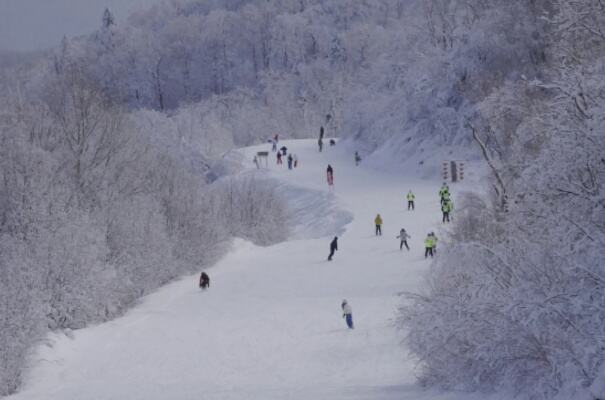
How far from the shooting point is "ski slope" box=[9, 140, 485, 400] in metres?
13.9

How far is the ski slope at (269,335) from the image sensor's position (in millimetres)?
13906

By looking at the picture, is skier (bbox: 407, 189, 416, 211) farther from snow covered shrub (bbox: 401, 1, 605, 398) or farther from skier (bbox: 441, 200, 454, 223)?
snow covered shrub (bbox: 401, 1, 605, 398)

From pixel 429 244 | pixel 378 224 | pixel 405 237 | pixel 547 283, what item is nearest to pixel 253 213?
pixel 378 224

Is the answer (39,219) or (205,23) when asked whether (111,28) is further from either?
(39,219)

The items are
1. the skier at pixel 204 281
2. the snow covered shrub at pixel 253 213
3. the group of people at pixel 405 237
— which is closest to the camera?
the group of people at pixel 405 237

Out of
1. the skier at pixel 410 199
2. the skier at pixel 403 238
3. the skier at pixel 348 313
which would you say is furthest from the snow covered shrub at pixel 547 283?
the skier at pixel 410 199

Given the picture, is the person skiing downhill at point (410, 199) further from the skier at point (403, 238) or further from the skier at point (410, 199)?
the skier at point (403, 238)

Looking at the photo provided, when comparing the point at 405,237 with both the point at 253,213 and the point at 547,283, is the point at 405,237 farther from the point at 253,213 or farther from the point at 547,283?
the point at 547,283

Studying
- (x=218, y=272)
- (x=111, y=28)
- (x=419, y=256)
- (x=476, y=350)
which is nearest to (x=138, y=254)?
(x=218, y=272)

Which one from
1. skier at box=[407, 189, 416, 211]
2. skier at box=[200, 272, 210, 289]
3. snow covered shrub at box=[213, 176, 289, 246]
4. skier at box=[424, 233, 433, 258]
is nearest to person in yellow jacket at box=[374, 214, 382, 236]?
skier at box=[407, 189, 416, 211]

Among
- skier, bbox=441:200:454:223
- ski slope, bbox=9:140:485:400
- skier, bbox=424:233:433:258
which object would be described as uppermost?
skier, bbox=441:200:454:223

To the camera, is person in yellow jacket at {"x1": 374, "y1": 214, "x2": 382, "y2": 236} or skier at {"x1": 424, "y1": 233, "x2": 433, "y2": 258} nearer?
skier at {"x1": 424, "y1": 233, "x2": 433, "y2": 258}

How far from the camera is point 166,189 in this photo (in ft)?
114

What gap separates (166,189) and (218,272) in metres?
7.50
